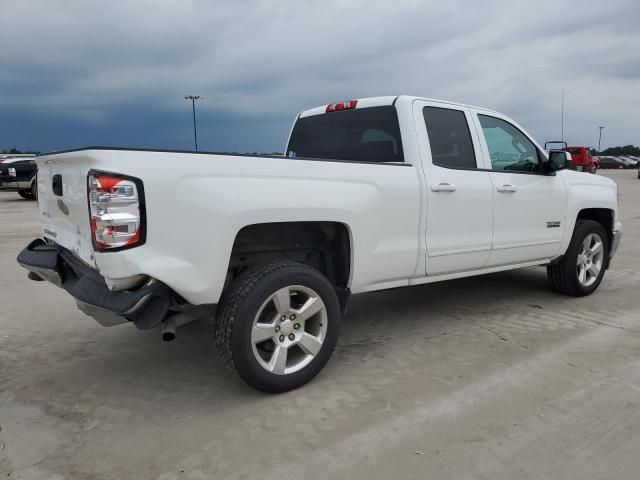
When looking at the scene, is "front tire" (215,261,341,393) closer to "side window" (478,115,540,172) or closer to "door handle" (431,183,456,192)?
"door handle" (431,183,456,192)

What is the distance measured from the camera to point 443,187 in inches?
156

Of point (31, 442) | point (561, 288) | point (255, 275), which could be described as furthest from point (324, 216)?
point (561, 288)

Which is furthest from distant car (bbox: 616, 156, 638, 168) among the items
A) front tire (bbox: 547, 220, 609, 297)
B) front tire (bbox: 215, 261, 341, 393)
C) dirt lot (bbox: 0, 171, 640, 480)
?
front tire (bbox: 215, 261, 341, 393)

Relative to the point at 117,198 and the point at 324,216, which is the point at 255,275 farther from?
the point at 117,198

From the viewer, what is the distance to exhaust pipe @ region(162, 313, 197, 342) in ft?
9.71

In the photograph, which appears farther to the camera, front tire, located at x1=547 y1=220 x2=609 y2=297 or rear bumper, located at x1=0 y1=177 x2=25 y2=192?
rear bumper, located at x1=0 y1=177 x2=25 y2=192

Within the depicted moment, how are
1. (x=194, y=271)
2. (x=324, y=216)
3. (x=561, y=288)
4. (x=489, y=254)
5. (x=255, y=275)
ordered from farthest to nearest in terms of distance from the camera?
(x=561, y=288) < (x=489, y=254) < (x=324, y=216) < (x=255, y=275) < (x=194, y=271)

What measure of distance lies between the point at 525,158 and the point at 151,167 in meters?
3.61

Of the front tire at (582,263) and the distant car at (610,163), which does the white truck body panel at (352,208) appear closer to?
the front tire at (582,263)

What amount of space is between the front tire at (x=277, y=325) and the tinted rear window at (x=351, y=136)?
4.45 feet

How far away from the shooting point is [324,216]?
3.32 m

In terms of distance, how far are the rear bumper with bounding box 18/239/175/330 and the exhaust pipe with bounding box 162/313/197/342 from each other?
5.9 inches

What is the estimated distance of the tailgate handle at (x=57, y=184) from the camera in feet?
10.6

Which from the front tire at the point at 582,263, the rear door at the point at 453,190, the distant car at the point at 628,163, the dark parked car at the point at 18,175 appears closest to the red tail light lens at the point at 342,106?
the rear door at the point at 453,190
